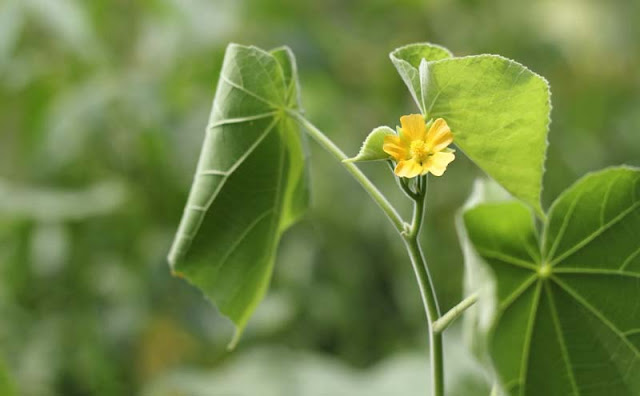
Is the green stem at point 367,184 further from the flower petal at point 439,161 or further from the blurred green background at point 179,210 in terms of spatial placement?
the blurred green background at point 179,210

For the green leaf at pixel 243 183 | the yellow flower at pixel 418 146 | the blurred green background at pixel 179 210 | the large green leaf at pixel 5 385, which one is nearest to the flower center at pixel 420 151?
the yellow flower at pixel 418 146

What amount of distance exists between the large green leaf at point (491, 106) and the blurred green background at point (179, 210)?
0.58 meters

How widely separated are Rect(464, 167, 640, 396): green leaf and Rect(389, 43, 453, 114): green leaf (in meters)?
0.06

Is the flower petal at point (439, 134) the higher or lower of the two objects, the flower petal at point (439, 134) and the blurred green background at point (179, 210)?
the lower

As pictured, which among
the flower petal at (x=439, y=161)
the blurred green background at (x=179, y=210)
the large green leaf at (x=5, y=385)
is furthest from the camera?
the blurred green background at (x=179, y=210)

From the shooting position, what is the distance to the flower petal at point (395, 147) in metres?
0.30

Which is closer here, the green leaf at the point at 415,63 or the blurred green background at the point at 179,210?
the green leaf at the point at 415,63

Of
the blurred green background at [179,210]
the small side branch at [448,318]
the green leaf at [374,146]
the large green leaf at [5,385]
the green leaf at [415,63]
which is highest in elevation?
the blurred green background at [179,210]

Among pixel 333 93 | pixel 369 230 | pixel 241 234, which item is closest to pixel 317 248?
pixel 369 230

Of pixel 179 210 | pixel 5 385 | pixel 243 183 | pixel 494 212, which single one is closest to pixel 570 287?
pixel 494 212

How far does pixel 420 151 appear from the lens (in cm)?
30

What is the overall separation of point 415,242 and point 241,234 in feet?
0.39

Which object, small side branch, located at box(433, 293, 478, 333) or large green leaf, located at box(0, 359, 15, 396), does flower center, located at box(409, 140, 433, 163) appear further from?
large green leaf, located at box(0, 359, 15, 396)

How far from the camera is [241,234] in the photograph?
16.1 inches
